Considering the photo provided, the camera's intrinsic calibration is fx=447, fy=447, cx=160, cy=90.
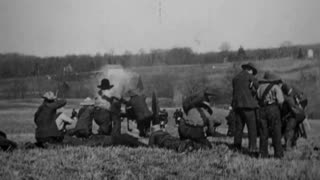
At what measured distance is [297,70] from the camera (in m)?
54.4

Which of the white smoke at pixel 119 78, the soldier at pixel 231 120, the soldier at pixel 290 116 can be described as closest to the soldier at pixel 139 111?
the soldier at pixel 231 120

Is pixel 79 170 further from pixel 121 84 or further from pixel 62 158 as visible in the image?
pixel 121 84

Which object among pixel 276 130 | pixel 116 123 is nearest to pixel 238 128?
pixel 276 130

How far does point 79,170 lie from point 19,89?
2848cm

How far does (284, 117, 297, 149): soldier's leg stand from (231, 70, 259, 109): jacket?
1538mm

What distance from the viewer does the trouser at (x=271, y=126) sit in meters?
10.5

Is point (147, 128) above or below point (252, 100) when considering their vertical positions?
below

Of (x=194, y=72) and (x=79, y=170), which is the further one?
(x=194, y=72)

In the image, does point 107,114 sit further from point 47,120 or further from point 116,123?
point 47,120

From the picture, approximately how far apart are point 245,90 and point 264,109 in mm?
1197

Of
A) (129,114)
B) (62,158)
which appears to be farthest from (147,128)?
(62,158)

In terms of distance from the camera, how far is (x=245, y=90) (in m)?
11.8

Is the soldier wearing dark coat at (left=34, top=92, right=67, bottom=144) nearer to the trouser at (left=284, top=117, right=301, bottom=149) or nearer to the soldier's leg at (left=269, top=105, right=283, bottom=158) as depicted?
the soldier's leg at (left=269, top=105, right=283, bottom=158)

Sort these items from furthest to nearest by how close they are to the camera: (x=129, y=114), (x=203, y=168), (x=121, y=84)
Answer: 1. (x=121, y=84)
2. (x=129, y=114)
3. (x=203, y=168)
